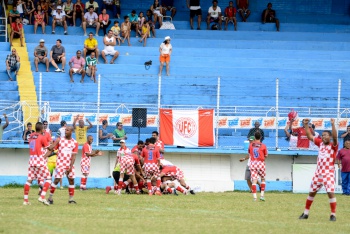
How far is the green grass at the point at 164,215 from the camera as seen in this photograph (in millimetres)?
16891

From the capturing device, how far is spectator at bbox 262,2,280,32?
4353 cm

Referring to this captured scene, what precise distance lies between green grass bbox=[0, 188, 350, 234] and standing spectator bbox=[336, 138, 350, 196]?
4966 mm

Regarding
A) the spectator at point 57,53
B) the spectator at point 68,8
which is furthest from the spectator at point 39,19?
the spectator at point 57,53

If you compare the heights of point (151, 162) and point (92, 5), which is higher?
point (92, 5)

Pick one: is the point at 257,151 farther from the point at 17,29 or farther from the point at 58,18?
the point at 58,18

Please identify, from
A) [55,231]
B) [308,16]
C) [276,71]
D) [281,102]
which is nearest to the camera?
[55,231]

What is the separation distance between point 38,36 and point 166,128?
9.94 m

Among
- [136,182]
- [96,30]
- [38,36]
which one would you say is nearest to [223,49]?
[96,30]

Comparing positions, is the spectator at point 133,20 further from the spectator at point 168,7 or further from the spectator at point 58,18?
the spectator at point 58,18

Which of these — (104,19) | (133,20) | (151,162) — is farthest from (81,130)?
(133,20)

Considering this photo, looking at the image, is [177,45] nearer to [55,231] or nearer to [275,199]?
[275,199]

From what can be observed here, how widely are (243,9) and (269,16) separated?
1275 mm

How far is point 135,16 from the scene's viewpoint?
41.3 meters

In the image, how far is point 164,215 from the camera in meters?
20.0
